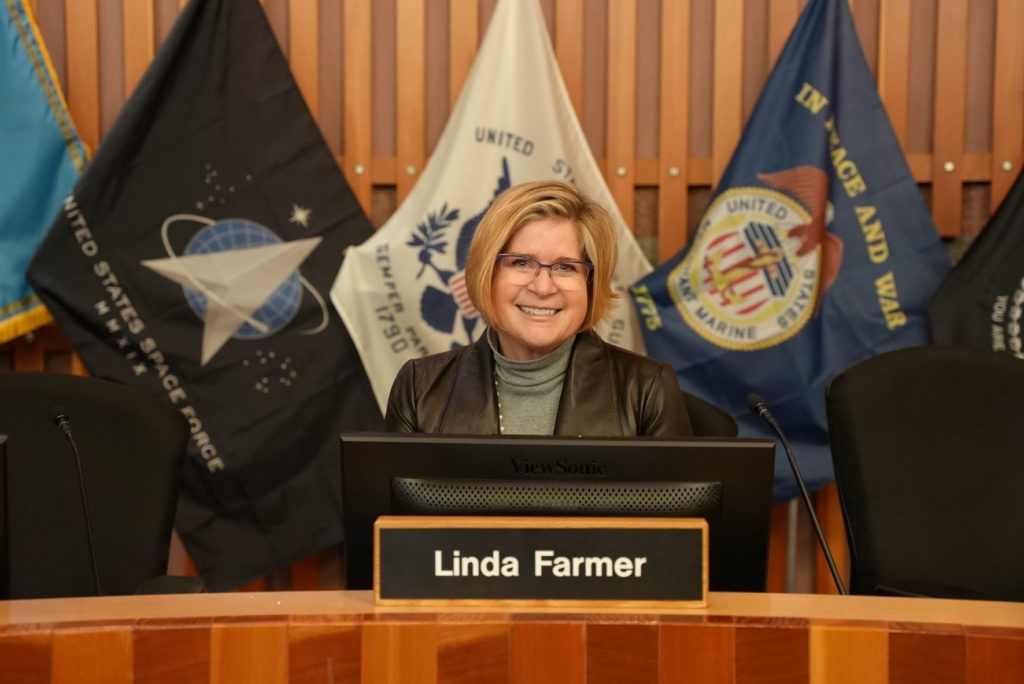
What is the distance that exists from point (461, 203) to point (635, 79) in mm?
671

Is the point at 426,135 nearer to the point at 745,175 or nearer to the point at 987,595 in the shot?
the point at 745,175

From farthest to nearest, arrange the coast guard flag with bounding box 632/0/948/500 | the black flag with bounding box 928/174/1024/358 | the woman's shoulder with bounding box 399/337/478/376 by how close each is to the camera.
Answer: the coast guard flag with bounding box 632/0/948/500, the black flag with bounding box 928/174/1024/358, the woman's shoulder with bounding box 399/337/478/376

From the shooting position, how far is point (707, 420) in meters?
2.62

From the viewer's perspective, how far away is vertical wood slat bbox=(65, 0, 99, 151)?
368 centimetres

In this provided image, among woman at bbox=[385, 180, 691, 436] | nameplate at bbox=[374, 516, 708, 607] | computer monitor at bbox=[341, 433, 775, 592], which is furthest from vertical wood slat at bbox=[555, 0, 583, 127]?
nameplate at bbox=[374, 516, 708, 607]

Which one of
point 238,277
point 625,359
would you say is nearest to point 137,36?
point 238,277

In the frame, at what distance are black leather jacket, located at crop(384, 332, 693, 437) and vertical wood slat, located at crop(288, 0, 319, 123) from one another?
1.48m

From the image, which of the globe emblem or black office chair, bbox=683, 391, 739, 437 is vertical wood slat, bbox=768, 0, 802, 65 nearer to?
black office chair, bbox=683, 391, 739, 437

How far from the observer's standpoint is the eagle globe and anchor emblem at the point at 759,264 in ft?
11.5

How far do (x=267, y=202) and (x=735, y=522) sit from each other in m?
2.32

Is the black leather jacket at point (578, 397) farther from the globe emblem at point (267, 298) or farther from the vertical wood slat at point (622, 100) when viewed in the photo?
the vertical wood slat at point (622, 100)

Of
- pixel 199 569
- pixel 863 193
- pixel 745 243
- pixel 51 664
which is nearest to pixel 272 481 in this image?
pixel 199 569

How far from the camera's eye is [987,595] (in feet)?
8.29

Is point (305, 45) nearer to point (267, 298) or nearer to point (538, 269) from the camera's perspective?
point (267, 298)
